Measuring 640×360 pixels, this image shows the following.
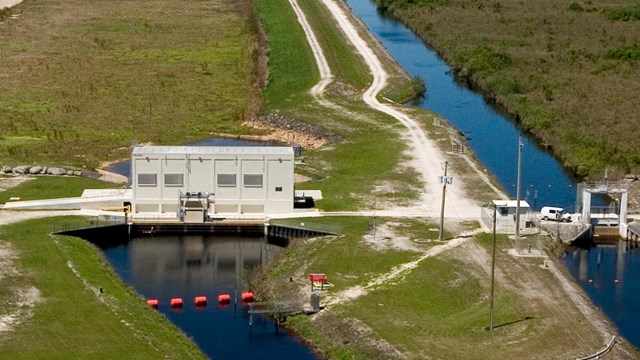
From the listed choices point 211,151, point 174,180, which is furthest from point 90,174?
point 211,151

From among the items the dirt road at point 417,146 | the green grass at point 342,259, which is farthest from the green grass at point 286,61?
the green grass at point 342,259

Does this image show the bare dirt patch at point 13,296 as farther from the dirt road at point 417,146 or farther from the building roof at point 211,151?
the dirt road at point 417,146

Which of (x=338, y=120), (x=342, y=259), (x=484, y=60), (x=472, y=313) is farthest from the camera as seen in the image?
(x=484, y=60)

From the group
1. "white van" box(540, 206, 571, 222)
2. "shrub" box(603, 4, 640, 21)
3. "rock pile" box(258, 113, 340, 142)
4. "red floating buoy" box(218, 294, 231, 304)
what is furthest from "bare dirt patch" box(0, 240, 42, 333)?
"shrub" box(603, 4, 640, 21)

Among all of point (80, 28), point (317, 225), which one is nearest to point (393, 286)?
point (317, 225)

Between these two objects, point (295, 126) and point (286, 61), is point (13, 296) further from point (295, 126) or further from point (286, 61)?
point (286, 61)
